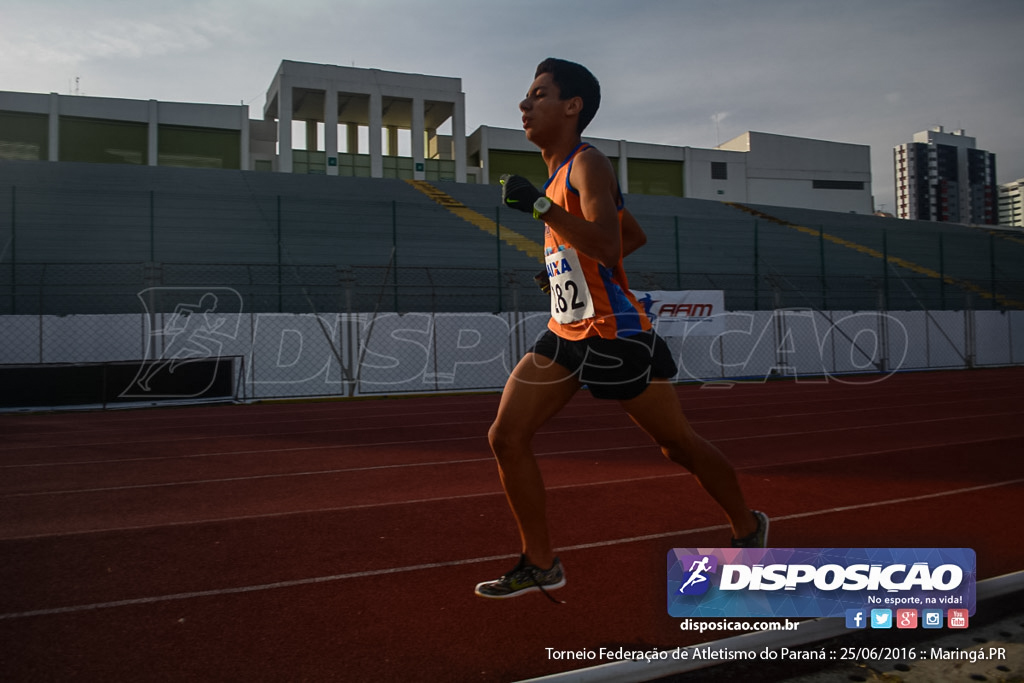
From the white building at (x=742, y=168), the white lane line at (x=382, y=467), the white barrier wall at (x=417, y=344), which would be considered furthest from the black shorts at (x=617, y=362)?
the white building at (x=742, y=168)

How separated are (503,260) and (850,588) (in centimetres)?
1754

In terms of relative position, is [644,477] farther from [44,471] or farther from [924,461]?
[44,471]

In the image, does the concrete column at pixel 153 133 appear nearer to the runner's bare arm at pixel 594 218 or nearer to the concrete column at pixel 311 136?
the concrete column at pixel 311 136

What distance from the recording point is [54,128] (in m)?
30.7

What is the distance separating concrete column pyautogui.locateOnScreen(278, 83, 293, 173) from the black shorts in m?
31.5

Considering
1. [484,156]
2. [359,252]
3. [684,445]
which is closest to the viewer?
[684,445]

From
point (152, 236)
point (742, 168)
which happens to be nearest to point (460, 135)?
point (742, 168)

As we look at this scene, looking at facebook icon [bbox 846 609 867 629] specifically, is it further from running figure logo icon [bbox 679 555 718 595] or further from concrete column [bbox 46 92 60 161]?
concrete column [bbox 46 92 60 161]

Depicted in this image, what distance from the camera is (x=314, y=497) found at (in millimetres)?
4727

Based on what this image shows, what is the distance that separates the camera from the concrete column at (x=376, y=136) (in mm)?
32250

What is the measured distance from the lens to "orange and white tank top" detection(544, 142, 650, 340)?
254 centimetres

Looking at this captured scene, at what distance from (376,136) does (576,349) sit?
3209cm

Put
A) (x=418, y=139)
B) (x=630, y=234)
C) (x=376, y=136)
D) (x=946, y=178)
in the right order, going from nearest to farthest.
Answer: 1. (x=630, y=234)
2. (x=376, y=136)
3. (x=418, y=139)
4. (x=946, y=178)

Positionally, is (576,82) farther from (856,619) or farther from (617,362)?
(856,619)
